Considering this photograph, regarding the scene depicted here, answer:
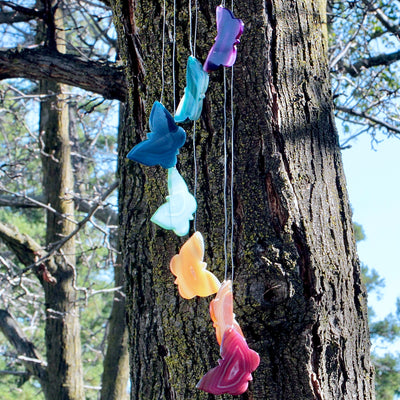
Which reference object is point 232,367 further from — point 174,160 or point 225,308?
point 174,160

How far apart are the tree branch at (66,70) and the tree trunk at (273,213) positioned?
0.89 meters

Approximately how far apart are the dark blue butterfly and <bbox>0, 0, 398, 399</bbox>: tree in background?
170mm

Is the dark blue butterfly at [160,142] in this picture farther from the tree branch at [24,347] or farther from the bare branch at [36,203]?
the tree branch at [24,347]

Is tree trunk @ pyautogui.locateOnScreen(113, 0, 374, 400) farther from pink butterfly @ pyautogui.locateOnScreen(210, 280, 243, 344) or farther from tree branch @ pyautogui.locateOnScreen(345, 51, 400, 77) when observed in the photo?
tree branch @ pyautogui.locateOnScreen(345, 51, 400, 77)

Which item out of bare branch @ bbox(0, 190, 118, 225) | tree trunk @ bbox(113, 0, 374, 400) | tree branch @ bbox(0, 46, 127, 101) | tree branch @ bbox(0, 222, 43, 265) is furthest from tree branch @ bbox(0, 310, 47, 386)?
tree trunk @ bbox(113, 0, 374, 400)

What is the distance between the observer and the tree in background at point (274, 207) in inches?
50.4

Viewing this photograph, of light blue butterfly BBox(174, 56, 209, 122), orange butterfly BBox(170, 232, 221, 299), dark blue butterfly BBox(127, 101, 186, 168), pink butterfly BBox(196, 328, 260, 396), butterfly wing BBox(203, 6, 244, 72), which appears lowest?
pink butterfly BBox(196, 328, 260, 396)

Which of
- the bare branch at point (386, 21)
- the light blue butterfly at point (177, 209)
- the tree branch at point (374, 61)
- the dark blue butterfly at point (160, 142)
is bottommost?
the light blue butterfly at point (177, 209)

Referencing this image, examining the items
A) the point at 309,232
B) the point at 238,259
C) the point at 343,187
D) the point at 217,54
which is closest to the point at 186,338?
the point at 238,259

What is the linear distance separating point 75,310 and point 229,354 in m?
3.39

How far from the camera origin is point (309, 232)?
1309mm

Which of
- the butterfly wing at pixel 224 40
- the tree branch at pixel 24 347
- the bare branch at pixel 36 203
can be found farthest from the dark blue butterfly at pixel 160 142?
the tree branch at pixel 24 347

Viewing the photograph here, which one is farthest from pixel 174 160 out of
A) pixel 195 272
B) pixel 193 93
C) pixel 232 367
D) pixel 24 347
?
pixel 24 347

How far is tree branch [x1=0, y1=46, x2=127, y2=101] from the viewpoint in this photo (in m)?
2.41
